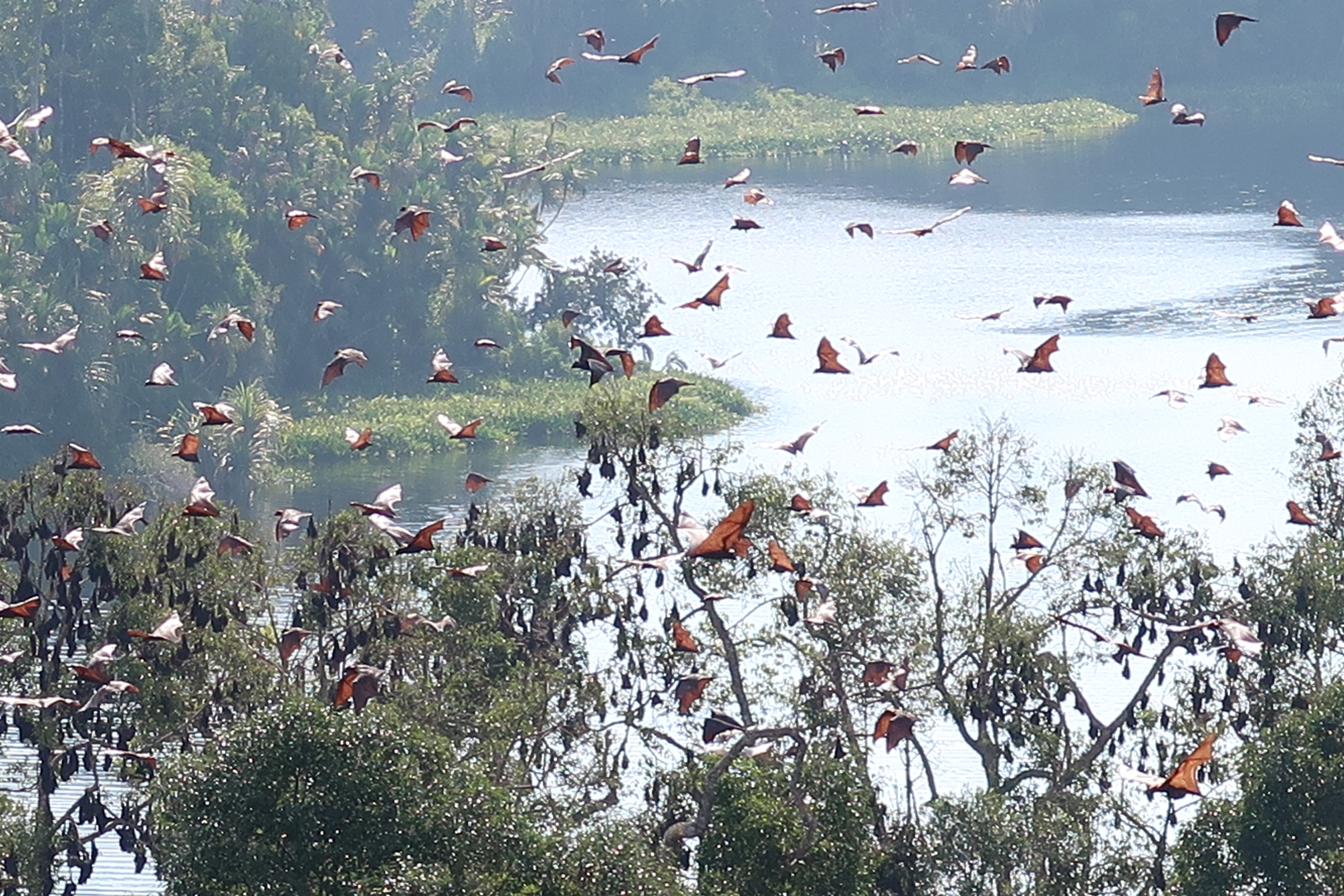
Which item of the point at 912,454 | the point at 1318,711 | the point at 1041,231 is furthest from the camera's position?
the point at 1041,231

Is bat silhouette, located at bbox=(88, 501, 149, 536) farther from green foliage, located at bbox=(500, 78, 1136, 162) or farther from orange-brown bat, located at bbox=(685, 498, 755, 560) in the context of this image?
green foliage, located at bbox=(500, 78, 1136, 162)

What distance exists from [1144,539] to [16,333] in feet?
156

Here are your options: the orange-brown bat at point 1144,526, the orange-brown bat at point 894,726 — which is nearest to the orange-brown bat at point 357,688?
the orange-brown bat at point 894,726

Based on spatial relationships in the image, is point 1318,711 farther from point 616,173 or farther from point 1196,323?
point 616,173

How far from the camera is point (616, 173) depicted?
13388cm

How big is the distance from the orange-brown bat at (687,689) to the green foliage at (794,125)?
99613mm

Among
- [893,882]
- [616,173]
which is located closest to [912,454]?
[893,882]

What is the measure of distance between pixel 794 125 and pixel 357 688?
113 metres

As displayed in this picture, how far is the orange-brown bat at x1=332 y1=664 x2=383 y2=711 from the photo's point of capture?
32.3 metres

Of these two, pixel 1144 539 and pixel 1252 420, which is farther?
pixel 1252 420

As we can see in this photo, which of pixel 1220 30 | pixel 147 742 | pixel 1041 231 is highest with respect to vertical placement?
pixel 1220 30

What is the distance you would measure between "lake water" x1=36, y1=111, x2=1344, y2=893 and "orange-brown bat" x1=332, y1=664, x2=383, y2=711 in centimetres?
1779

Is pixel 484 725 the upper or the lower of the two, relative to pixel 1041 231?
upper

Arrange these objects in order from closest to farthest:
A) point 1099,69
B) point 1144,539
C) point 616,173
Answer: point 1144,539 < point 616,173 < point 1099,69
